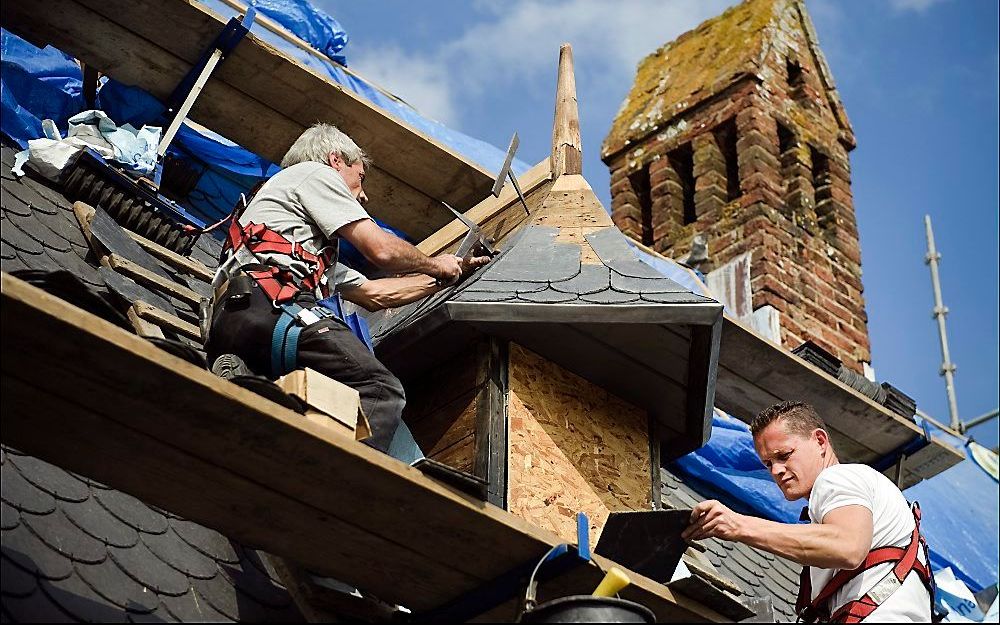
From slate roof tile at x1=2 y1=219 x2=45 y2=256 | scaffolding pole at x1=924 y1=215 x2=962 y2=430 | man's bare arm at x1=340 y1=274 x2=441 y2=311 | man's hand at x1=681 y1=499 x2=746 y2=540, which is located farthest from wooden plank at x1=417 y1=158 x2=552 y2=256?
scaffolding pole at x1=924 y1=215 x2=962 y2=430

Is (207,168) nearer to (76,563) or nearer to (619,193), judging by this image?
(76,563)

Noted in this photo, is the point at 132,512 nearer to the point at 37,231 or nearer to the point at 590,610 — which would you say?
the point at 590,610

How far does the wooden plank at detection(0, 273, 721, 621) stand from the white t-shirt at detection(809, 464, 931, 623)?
18.9 inches

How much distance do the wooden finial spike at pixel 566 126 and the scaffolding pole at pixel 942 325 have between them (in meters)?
13.5

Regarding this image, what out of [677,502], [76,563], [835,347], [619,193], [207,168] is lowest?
[76,563]

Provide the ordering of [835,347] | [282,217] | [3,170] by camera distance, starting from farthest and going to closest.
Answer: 1. [835,347]
2. [3,170]
3. [282,217]

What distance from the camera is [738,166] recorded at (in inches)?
651

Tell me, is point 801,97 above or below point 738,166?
above

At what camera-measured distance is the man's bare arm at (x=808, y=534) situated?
4.42m

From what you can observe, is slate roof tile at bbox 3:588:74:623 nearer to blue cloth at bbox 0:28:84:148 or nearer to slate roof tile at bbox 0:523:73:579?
slate roof tile at bbox 0:523:73:579

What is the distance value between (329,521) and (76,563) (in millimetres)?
770

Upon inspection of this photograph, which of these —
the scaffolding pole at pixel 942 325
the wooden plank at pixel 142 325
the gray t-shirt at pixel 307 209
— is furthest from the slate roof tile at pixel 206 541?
the scaffolding pole at pixel 942 325

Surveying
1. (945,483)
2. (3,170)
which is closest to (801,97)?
(945,483)

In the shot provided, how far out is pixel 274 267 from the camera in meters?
Result: 5.09
